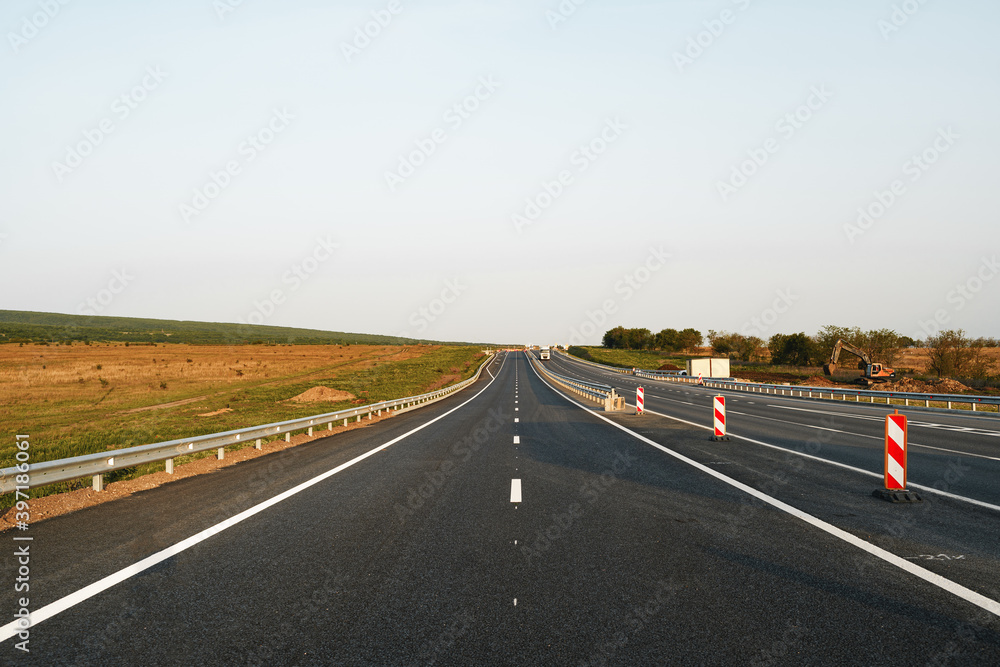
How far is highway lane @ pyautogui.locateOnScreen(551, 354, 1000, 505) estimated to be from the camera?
433 inches

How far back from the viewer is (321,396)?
37.4 meters

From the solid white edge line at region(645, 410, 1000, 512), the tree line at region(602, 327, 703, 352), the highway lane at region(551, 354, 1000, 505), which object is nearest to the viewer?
the solid white edge line at region(645, 410, 1000, 512)

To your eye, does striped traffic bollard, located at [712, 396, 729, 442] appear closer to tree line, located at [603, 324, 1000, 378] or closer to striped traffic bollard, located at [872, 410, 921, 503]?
striped traffic bollard, located at [872, 410, 921, 503]

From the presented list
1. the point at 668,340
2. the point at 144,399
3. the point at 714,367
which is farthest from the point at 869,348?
the point at 668,340

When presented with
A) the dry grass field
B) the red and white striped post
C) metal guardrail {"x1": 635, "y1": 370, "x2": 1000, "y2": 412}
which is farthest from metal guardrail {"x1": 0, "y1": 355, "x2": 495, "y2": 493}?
metal guardrail {"x1": 635, "y1": 370, "x2": 1000, "y2": 412}

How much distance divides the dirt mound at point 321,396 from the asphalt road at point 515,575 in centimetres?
2624

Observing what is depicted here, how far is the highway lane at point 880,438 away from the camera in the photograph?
11.0 metres

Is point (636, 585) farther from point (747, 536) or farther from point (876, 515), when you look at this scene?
point (876, 515)

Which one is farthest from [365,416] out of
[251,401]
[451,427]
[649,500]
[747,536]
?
[747,536]

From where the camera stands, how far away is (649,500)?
350 inches

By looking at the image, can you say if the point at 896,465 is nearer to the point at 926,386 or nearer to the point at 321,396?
the point at 321,396

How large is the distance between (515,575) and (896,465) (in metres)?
6.70

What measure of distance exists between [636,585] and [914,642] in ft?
6.55

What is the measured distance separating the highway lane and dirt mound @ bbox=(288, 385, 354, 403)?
19761mm
